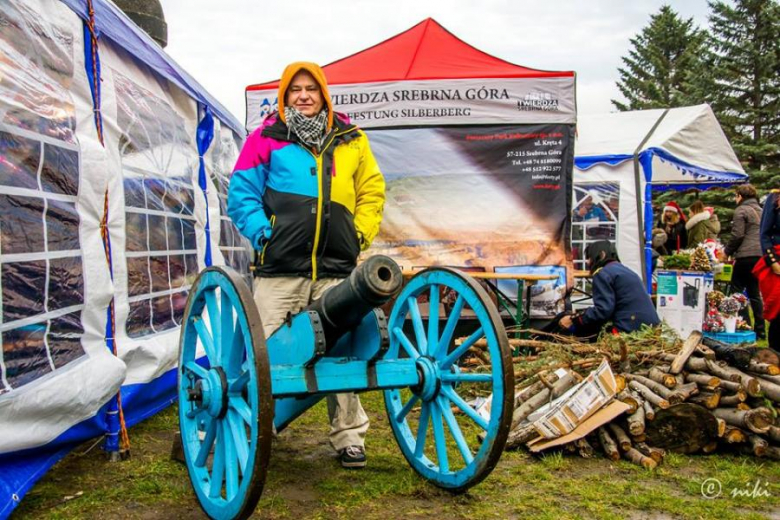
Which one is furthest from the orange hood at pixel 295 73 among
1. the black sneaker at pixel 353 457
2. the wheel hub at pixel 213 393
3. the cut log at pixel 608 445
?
the cut log at pixel 608 445

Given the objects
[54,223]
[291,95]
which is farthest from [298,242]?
[54,223]

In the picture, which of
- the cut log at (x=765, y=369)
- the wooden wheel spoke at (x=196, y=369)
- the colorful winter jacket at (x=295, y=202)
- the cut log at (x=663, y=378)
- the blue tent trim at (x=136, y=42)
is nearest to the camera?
the wooden wheel spoke at (x=196, y=369)

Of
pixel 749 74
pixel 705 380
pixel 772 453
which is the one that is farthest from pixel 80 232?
pixel 749 74

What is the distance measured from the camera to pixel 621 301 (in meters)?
5.44

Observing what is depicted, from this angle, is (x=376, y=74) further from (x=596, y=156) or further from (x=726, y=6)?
(x=726, y=6)

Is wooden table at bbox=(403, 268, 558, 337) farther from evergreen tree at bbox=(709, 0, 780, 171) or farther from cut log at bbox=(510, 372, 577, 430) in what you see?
evergreen tree at bbox=(709, 0, 780, 171)

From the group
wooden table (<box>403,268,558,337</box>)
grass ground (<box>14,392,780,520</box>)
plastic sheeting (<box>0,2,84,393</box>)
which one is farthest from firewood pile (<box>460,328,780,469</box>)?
plastic sheeting (<box>0,2,84,393</box>)

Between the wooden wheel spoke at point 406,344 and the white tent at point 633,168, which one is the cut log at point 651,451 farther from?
the white tent at point 633,168

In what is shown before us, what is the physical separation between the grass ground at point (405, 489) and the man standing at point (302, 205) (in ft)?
1.14

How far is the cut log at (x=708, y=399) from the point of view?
400 centimetres

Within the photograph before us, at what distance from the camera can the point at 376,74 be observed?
7.01m

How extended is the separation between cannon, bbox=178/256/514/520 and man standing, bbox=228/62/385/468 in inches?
16.4

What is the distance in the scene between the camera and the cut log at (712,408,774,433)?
3.83m

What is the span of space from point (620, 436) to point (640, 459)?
18cm
